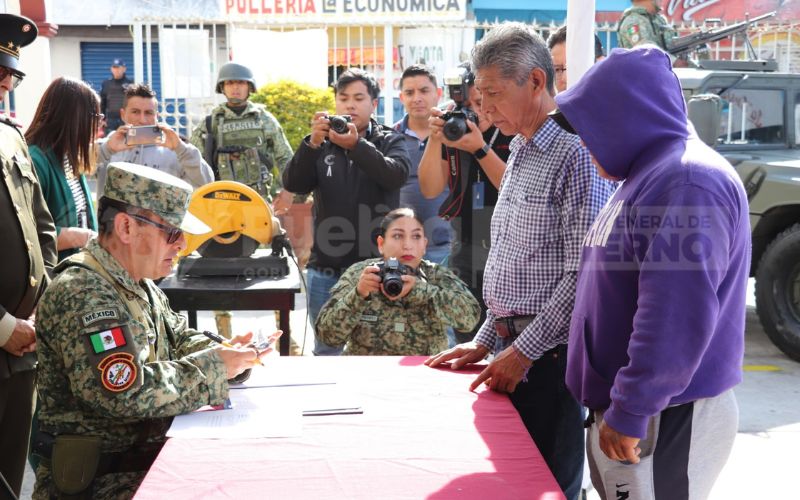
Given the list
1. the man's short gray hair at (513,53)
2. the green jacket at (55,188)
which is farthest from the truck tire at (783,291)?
the green jacket at (55,188)

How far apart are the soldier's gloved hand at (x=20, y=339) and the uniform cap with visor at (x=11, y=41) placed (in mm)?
924

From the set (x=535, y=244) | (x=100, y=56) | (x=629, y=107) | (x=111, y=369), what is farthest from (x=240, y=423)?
(x=100, y=56)

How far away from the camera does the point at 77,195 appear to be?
4105 millimetres

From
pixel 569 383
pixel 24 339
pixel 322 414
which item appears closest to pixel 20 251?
pixel 24 339

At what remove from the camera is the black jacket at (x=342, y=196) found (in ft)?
15.4

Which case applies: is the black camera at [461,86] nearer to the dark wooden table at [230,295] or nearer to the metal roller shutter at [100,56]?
the dark wooden table at [230,295]

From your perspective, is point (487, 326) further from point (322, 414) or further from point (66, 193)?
point (66, 193)

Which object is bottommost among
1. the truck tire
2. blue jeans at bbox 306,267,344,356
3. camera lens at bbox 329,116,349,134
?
the truck tire

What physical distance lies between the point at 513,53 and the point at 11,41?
188cm

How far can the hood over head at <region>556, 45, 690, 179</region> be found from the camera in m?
2.11

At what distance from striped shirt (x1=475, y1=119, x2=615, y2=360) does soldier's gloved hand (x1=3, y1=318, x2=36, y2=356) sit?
1.60 meters

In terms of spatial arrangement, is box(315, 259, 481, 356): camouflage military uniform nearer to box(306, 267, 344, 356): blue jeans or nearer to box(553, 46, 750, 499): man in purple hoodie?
box(306, 267, 344, 356): blue jeans

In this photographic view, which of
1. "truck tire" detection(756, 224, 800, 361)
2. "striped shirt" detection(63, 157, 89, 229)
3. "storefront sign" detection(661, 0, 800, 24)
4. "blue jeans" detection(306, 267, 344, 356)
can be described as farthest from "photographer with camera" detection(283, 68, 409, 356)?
"storefront sign" detection(661, 0, 800, 24)

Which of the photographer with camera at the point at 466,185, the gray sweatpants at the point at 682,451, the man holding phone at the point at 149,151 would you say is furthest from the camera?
the man holding phone at the point at 149,151
